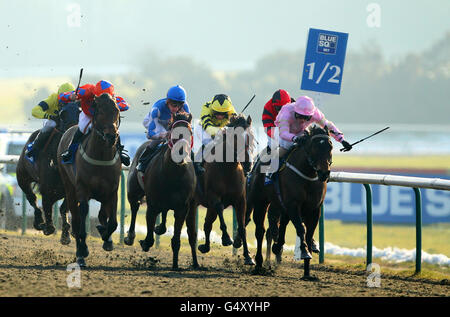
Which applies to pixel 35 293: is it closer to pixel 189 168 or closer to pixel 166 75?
pixel 189 168

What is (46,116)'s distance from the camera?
10406 mm

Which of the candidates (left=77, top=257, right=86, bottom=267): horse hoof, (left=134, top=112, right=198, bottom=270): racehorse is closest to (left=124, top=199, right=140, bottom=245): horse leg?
(left=134, top=112, right=198, bottom=270): racehorse

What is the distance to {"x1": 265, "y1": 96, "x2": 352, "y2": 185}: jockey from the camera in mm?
8125

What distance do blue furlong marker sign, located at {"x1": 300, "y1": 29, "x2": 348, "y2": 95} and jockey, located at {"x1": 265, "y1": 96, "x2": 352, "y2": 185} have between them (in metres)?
0.95

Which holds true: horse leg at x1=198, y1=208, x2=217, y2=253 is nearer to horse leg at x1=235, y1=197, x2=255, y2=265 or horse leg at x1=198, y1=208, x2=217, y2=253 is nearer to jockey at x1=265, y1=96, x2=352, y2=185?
horse leg at x1=235, y1=197, x2=255, y2=265

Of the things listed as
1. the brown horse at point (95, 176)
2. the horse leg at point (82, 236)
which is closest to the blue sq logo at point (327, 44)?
the brown horse at point (95, 176)

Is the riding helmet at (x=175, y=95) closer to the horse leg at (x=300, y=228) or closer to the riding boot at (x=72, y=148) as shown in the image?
the riding boot at (x=72, y=148)

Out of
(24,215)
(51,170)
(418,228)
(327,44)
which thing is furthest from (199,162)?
(24,215)

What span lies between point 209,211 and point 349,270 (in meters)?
1.53

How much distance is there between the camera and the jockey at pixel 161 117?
8750 mm

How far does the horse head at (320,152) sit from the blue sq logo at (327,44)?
1719 millimetres
